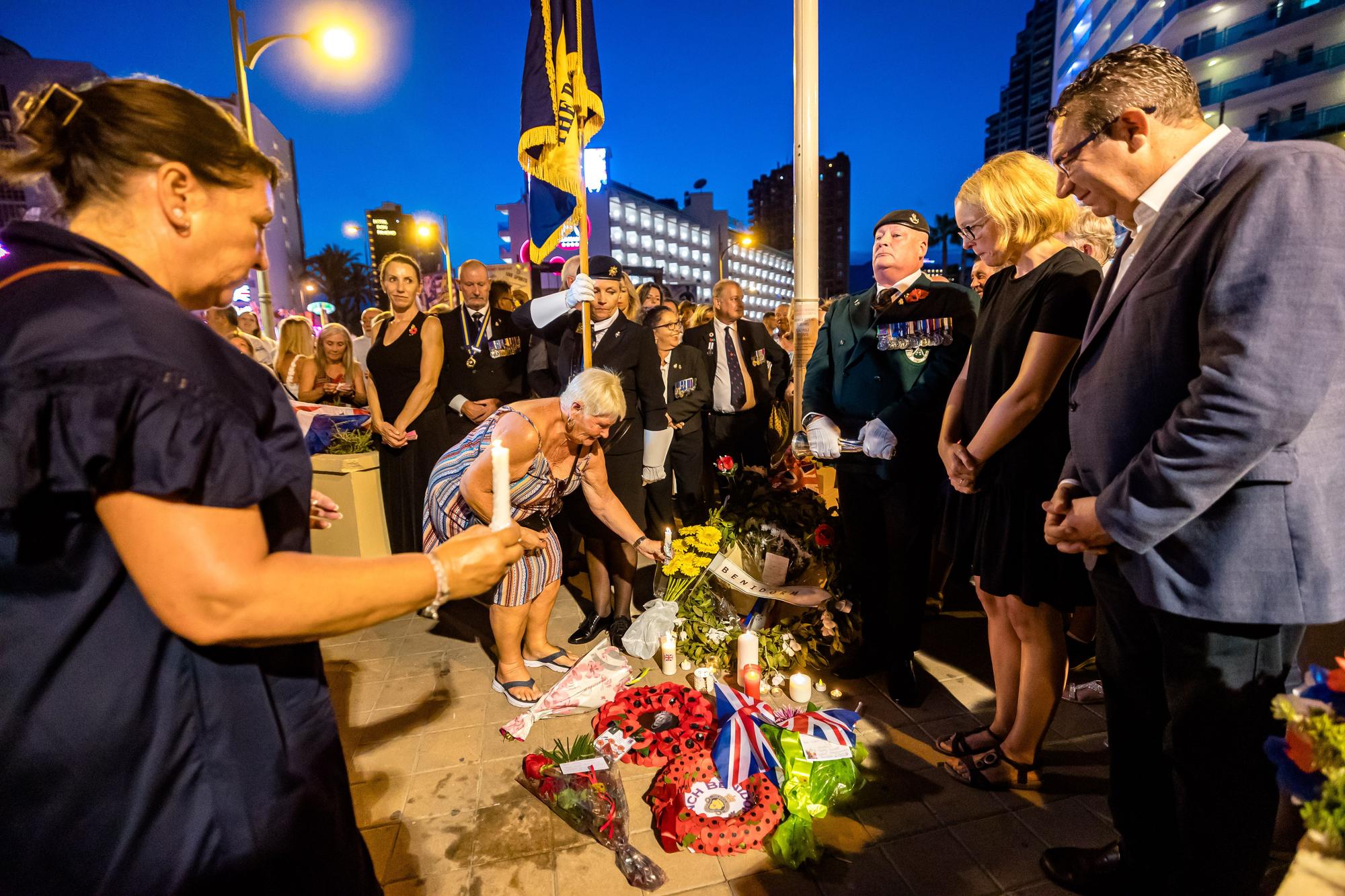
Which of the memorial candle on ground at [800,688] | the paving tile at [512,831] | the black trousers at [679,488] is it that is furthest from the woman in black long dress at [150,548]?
the black trousers at [679,488]

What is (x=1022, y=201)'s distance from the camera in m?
2.30

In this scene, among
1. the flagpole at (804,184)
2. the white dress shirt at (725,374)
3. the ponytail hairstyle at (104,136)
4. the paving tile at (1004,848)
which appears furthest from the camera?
the white dress shirt at (725,374)

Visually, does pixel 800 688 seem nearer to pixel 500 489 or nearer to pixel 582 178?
pixel 500 489

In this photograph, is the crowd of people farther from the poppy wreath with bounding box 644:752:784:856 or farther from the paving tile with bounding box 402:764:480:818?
the paving tile with bounding box 402:764:480:818

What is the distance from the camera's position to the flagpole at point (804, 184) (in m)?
4.51

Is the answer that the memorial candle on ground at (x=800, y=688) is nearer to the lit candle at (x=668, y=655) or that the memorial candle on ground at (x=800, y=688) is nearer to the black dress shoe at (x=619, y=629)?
the lit candle at (x=668, y=655)

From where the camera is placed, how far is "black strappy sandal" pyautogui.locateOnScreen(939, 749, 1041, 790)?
256cm

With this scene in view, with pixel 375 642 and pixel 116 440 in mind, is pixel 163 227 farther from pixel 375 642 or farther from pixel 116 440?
pixel 375 642

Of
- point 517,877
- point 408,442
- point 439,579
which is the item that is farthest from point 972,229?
point 408,442

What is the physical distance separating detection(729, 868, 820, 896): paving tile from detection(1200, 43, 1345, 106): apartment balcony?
141 ft

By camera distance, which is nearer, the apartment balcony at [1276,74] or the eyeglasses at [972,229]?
the eyeglasses at [972,229]

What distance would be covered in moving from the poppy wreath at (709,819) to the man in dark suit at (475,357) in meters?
3.15

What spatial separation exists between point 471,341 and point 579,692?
9.25 feet

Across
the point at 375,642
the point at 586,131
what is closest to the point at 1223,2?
the point at 586,131
